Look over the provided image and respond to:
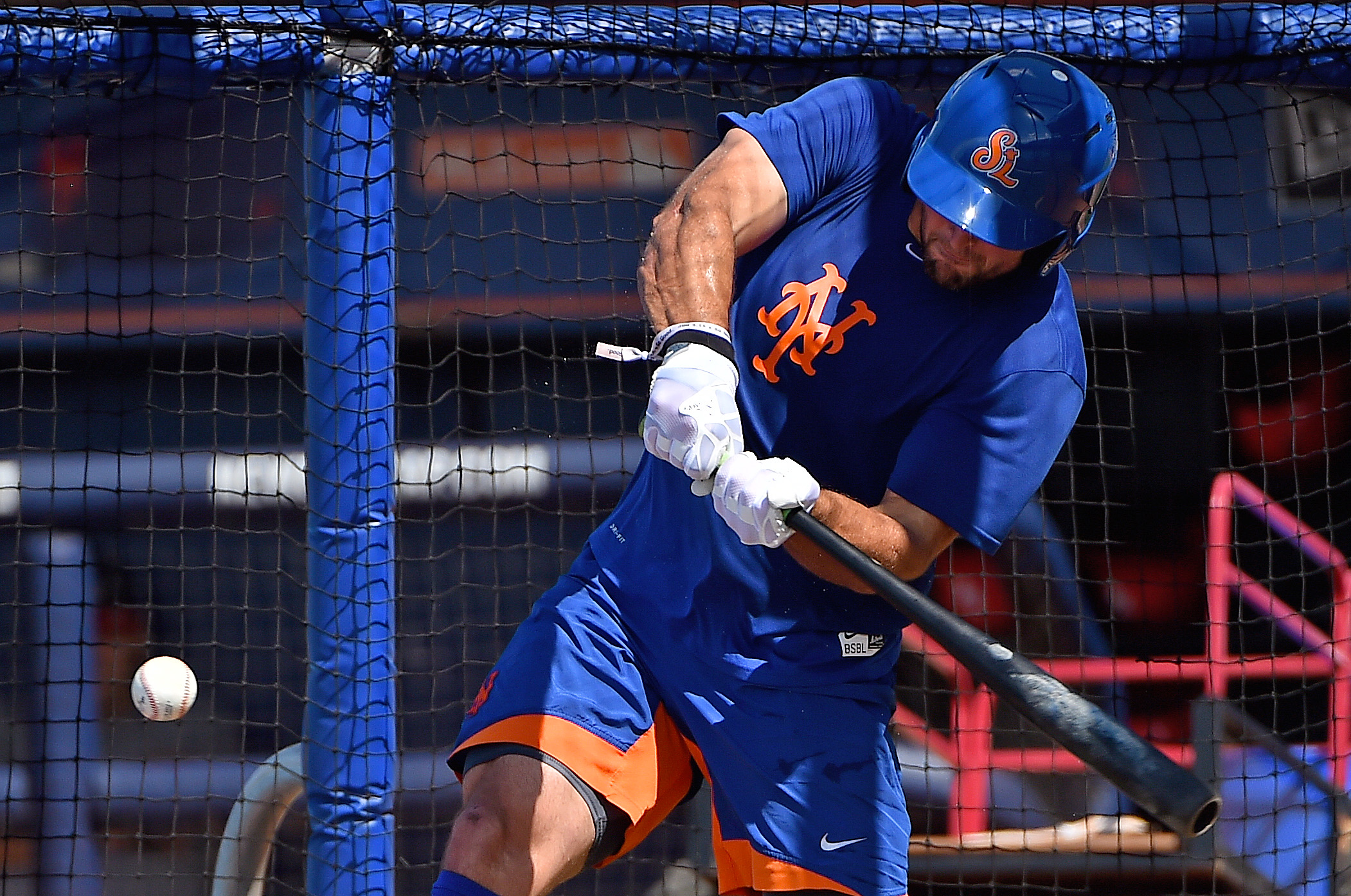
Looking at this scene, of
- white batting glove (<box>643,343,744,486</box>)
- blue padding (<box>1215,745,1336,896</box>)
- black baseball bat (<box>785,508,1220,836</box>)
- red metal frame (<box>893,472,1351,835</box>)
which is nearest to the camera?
black baseball bat (<box>785,508,1220,836</box>)

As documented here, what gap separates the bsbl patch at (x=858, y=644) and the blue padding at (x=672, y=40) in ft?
4.34

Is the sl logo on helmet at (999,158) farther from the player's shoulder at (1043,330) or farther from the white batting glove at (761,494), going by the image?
the white batting glove at (761,494)

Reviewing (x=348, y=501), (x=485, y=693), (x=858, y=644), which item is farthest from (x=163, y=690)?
(x=858, y=644)

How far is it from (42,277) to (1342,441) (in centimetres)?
529

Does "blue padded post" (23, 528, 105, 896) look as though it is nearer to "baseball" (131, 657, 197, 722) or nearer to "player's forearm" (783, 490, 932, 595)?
"baseball" (131, 657, 197, 722)

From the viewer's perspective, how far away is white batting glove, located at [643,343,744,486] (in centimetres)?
198

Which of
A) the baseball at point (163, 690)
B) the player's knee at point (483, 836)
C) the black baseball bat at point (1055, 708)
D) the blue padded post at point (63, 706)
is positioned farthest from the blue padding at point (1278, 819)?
the blue padded post at point (63, 706)

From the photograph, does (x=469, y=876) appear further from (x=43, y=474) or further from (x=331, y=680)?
(x=43, y=474)

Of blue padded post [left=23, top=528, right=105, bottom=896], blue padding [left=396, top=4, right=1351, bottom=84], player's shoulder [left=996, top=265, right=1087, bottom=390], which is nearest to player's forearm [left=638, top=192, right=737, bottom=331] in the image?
player's shoulder [left=996, top=265, right=1087, bottom=390]

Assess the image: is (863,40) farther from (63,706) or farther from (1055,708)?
(63,706)

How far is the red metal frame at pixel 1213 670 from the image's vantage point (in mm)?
4215

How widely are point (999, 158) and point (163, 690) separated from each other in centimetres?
212

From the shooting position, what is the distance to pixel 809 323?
2.29 metres

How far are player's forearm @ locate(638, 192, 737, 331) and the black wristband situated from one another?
0.03m
